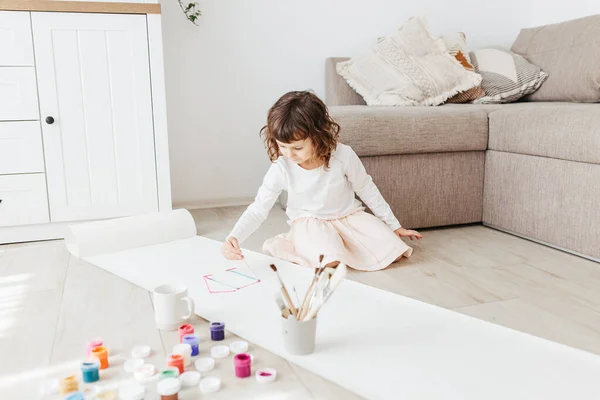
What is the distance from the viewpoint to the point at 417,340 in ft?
3.79

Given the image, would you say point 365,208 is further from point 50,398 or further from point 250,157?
point 50,398

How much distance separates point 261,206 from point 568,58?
154cm

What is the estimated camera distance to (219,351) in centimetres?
111

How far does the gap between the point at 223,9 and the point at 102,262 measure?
1.37 metres

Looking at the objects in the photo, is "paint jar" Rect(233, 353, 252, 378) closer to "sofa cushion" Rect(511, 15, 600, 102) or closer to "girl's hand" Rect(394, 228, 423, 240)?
"girl's hand" Rect(394, 228, 423, 240)

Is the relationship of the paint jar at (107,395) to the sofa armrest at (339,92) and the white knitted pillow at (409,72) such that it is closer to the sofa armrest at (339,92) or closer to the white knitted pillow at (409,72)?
the white knitted pillow at (409,72)

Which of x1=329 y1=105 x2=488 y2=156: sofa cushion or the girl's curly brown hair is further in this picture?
x1=329 y1=105 x2=488 y2=156: sofa cushion

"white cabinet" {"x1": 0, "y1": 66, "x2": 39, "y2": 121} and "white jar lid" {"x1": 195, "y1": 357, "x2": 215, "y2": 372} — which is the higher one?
"white cabinet" {"x1": 0, "y1": 66, "x2": 39, "y2": 121}

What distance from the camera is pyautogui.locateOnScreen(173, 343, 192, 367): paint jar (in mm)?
1069

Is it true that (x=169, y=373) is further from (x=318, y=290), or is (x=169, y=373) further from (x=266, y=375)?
(x=318, y=290)

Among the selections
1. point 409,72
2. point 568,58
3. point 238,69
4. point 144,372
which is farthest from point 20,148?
point 568,58

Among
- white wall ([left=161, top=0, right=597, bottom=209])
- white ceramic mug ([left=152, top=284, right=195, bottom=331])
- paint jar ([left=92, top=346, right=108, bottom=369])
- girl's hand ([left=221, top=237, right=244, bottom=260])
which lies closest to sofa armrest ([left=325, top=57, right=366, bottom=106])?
white wall ([left=161, top=0, right=597, bottom=209])

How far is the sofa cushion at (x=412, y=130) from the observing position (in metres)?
1.95

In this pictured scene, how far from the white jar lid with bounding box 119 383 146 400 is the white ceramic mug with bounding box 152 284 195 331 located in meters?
0.27
